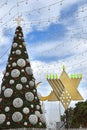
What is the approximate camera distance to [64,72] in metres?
39.0

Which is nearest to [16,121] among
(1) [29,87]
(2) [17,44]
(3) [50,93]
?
(1) [29,87]

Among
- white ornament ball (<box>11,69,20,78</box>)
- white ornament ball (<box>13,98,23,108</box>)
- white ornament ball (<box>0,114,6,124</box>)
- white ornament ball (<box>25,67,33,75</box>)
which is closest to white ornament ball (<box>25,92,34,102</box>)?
white ornament ball (<box>13,98,23,108</box>)

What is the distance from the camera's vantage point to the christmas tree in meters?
25.1

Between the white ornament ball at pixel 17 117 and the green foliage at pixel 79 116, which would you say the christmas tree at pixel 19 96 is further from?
the green foliage at pixel 79 116

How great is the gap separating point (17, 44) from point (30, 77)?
9.48 ft

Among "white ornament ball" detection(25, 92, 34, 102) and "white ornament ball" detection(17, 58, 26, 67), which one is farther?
"white ornament ball" detection(17, 58, 26, 67)

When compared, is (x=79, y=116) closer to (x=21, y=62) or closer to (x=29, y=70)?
(x=29, y=70)

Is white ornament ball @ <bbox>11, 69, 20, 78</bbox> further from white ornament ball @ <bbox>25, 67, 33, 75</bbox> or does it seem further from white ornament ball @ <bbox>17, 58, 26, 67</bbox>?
white ornament ball @ <bbox>25, 67, 33, 75</bbox>

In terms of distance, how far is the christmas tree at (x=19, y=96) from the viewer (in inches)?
987

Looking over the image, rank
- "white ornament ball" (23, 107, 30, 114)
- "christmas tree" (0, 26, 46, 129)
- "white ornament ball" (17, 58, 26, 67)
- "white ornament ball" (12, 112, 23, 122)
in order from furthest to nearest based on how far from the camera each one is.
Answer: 1. "white ornament ball" (17, 58, 26, 67)
2. "white ornament ball" (23, 107, 30, 114)
3. "christmas tree" (0, 26, 46, 129)
4. "white ornament ball" (12, 112, 23, 122)

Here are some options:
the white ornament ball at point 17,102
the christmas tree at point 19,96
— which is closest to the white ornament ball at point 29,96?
the christmas tree at point 19,96

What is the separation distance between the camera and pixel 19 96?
83.8 feet

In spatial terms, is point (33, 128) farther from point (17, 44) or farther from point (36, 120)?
point (17, 44)

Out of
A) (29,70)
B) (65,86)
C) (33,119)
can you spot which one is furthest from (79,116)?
(33,119)
